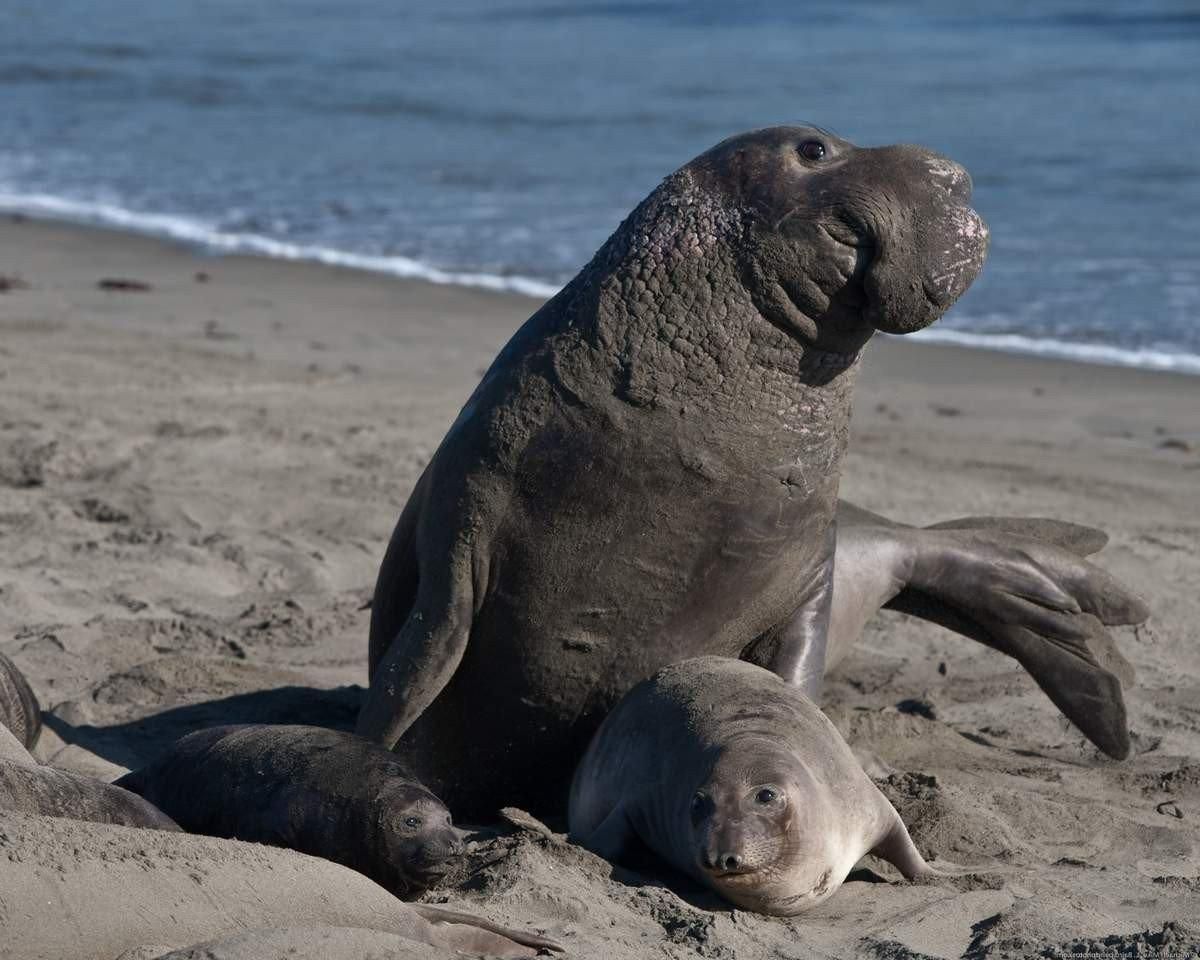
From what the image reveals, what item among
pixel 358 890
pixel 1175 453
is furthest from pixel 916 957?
pixel 1175 453

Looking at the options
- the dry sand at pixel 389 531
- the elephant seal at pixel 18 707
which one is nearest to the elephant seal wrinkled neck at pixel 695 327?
the dry sand at pixel 389 531

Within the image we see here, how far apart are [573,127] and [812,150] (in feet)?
56.5

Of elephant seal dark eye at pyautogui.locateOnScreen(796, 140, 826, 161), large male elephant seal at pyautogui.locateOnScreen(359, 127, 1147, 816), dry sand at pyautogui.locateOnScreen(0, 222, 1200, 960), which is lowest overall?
dry sand at pyautogui.locateOnScreen(0, 222, 1200, 960)

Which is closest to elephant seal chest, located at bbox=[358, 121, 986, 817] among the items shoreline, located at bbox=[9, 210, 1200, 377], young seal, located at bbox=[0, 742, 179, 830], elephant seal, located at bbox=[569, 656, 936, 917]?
elephant seal, located at bbox=[569, 656, 936, 917]

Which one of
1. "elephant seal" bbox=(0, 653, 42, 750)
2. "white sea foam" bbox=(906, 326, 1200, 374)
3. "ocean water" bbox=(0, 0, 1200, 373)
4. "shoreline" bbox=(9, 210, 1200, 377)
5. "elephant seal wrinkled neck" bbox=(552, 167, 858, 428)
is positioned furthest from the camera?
"ocean water" bbox=(0, 0, 1200, 373)

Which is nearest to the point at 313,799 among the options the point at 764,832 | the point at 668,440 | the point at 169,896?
the point at 169,896

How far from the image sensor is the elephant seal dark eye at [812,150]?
4.48 metres

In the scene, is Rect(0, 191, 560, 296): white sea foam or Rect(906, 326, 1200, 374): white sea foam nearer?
Rect(906, 326, 1200, 374): white sea foam

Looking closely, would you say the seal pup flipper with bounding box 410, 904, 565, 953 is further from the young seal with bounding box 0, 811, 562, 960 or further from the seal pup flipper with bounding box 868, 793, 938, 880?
the seal pup flipper with bounding box 868, 793, 938, 880

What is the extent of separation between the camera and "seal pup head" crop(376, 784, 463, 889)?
3.81m

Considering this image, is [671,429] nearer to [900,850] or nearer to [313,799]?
[900,850]

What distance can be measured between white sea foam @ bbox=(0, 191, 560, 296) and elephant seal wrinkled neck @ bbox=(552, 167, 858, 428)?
8454 millimetres

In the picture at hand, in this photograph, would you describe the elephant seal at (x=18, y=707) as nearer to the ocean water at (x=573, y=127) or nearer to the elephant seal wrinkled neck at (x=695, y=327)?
the elephant seal wrinkled neck at (x=695, y=327)

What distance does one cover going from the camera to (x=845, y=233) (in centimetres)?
437
